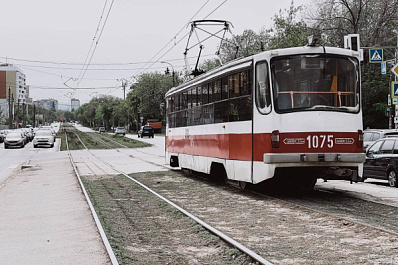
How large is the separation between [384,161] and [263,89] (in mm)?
6116

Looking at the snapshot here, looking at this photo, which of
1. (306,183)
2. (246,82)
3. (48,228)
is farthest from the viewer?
(306,183)

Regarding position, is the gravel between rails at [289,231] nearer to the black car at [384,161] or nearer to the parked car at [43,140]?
the black car at [384,161]

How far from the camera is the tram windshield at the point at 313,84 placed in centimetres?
A: 1122

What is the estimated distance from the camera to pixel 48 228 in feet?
29.5

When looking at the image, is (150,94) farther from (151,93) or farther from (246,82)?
(246,82)

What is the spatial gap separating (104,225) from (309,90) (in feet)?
16.7

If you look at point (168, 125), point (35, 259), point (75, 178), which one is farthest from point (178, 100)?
point (35, 259)

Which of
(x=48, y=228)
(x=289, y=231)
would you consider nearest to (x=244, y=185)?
(x=289, y=231)

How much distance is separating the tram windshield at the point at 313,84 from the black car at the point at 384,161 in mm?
4610

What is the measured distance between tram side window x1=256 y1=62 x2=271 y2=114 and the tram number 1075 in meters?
1.05

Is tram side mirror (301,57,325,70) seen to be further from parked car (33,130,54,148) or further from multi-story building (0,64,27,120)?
multi-story building (0,64,27,120)

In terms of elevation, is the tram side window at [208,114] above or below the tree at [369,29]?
below

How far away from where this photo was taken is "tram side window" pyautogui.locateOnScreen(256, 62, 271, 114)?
11.3 m

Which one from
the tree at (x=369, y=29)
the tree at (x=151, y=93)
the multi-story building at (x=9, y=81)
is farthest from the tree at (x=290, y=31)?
the multi-story building at (x=9, y=81)
